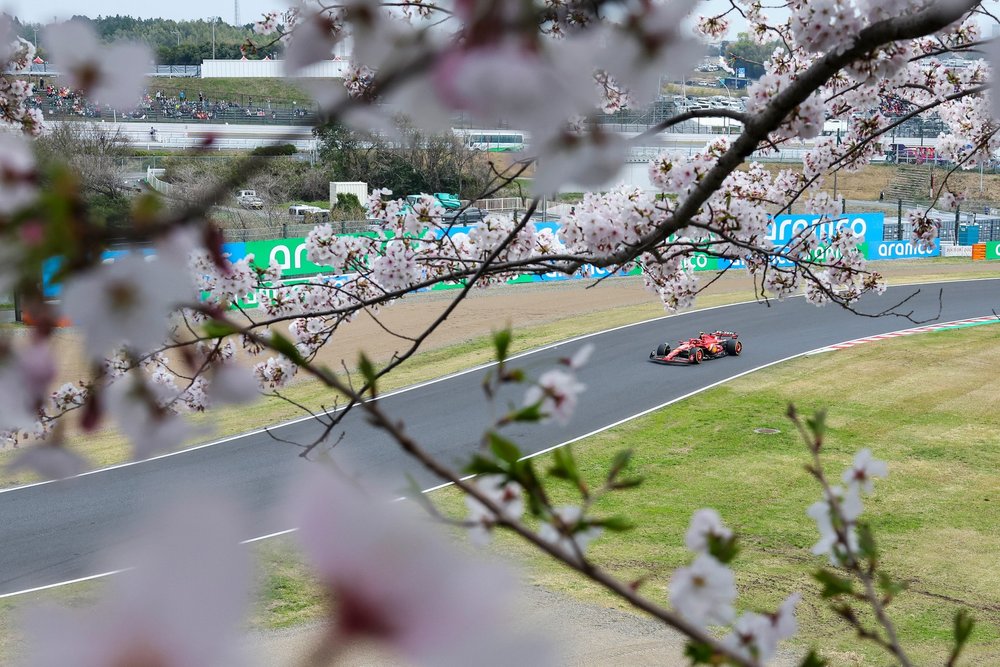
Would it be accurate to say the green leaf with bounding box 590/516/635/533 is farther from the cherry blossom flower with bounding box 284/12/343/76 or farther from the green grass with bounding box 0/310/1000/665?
the green grass with bounding box 0/310/1000/665

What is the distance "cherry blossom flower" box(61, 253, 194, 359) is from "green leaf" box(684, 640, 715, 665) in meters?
0.52

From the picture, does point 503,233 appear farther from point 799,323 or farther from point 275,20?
point 799,323

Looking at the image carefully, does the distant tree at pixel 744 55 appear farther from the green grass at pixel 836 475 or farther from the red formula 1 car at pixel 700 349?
the red formula 1 car at pixel 700 349

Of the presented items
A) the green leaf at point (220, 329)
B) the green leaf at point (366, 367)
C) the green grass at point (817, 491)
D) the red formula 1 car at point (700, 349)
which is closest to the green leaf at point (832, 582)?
the green leaf at point (366, 367)

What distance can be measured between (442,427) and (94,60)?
14305mm

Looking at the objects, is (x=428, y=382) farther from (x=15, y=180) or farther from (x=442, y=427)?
(x=15, y=180)

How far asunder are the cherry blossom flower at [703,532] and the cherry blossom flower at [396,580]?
688 mm

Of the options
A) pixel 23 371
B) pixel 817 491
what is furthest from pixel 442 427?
pixel 23 371

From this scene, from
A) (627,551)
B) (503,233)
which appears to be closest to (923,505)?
(627,551)

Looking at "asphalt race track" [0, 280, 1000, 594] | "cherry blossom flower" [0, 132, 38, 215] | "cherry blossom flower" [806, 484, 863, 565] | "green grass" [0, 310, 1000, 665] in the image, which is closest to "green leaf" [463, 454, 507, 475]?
"cherry blossom flower" [0, 132, 38, 215]

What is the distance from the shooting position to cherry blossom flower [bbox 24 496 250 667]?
304 mm

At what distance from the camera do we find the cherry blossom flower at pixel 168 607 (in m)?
0.30

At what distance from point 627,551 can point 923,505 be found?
152 inches

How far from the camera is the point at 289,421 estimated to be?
15.0 m
